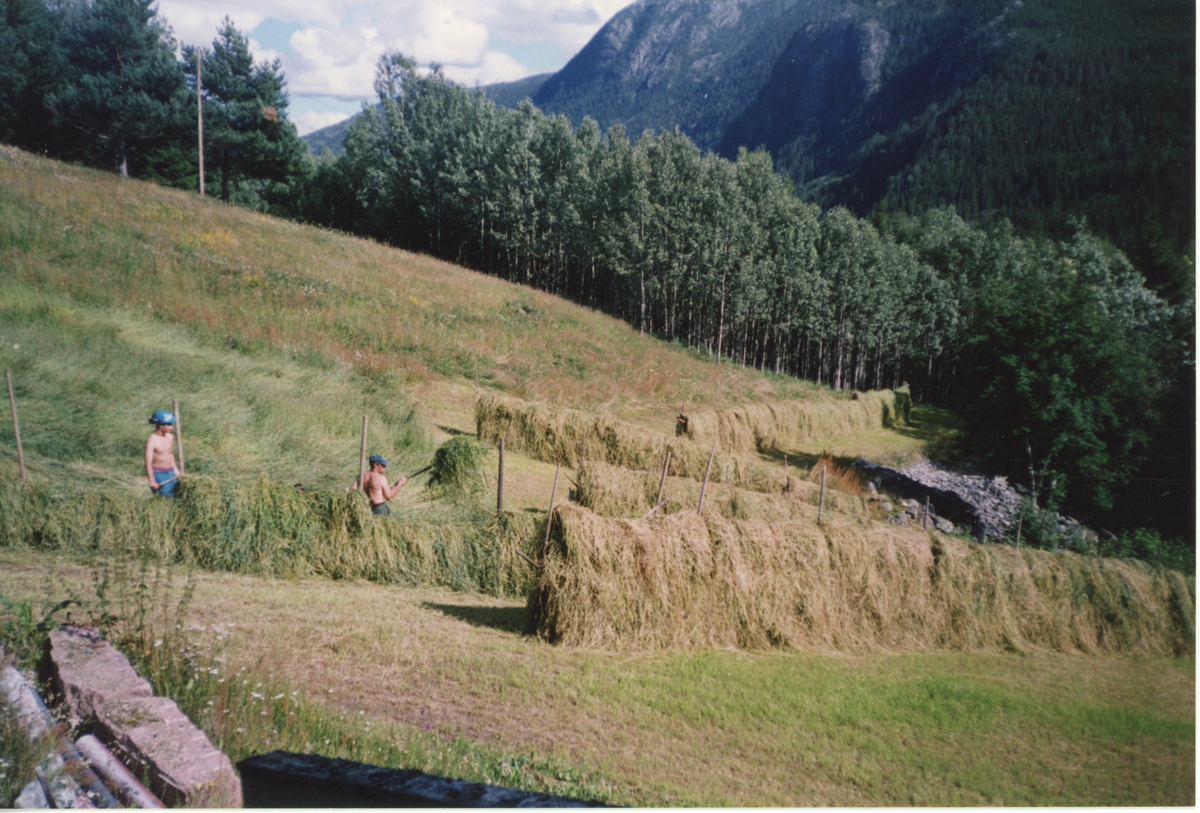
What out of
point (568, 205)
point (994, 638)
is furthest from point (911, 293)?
point (994, 638)

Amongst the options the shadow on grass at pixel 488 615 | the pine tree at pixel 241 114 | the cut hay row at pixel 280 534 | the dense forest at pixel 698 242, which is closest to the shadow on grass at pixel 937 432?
the dense forest at pixel 698 242

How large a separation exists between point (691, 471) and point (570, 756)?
8919mm

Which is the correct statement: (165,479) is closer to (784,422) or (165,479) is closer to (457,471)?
(457,471)

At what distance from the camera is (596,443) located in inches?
542

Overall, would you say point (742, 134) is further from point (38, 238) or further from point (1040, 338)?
point (38, 238)

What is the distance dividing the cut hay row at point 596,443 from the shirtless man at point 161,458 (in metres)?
6.98

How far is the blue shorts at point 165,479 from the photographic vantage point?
722 centimetres

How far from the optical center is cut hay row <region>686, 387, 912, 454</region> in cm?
1678

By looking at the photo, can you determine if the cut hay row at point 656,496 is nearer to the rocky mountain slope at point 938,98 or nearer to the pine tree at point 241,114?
the rocky mountain slope at point 938,98

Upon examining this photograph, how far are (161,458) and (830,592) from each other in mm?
7801

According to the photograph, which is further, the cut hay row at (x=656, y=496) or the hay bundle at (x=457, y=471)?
the hay bundle at (x=457, y=471)

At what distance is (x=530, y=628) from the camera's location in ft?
21.2

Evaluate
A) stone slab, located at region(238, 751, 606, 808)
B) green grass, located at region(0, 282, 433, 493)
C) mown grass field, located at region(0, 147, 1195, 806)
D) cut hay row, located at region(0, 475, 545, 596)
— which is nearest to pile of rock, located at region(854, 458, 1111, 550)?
mown grass field, located at region(0, 147, 1195, 806)

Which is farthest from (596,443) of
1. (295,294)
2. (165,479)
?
(295,294)
